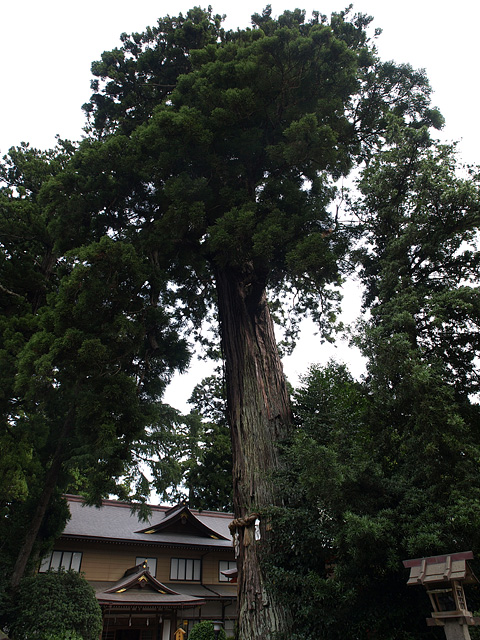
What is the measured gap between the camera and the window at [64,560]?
12.5 m

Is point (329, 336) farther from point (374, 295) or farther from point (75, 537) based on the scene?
point (75, 537)

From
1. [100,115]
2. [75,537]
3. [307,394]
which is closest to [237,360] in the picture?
[307,394]

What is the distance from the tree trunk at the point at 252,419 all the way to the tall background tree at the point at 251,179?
3 cm

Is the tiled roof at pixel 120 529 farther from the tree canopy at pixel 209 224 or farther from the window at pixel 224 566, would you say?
the tree canopy at pixel 209 224

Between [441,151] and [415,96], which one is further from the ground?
[415,96]

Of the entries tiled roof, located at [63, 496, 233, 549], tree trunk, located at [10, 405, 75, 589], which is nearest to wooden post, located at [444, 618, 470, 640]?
tree trunk, located at [10, 405, 75, 589]

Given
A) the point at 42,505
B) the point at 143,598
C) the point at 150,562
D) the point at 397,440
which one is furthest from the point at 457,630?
the point at 150,562

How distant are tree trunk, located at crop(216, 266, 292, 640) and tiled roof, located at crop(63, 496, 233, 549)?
8824 millimetres

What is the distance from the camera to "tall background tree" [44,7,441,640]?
646cm

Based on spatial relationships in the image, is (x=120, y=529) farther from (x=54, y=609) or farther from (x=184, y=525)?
(x=54, y=609)

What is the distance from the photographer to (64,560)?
1277 centimetres

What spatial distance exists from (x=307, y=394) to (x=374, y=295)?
211cm

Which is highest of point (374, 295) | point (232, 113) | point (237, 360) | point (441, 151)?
point (232, 113)

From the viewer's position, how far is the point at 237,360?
7.04 m
